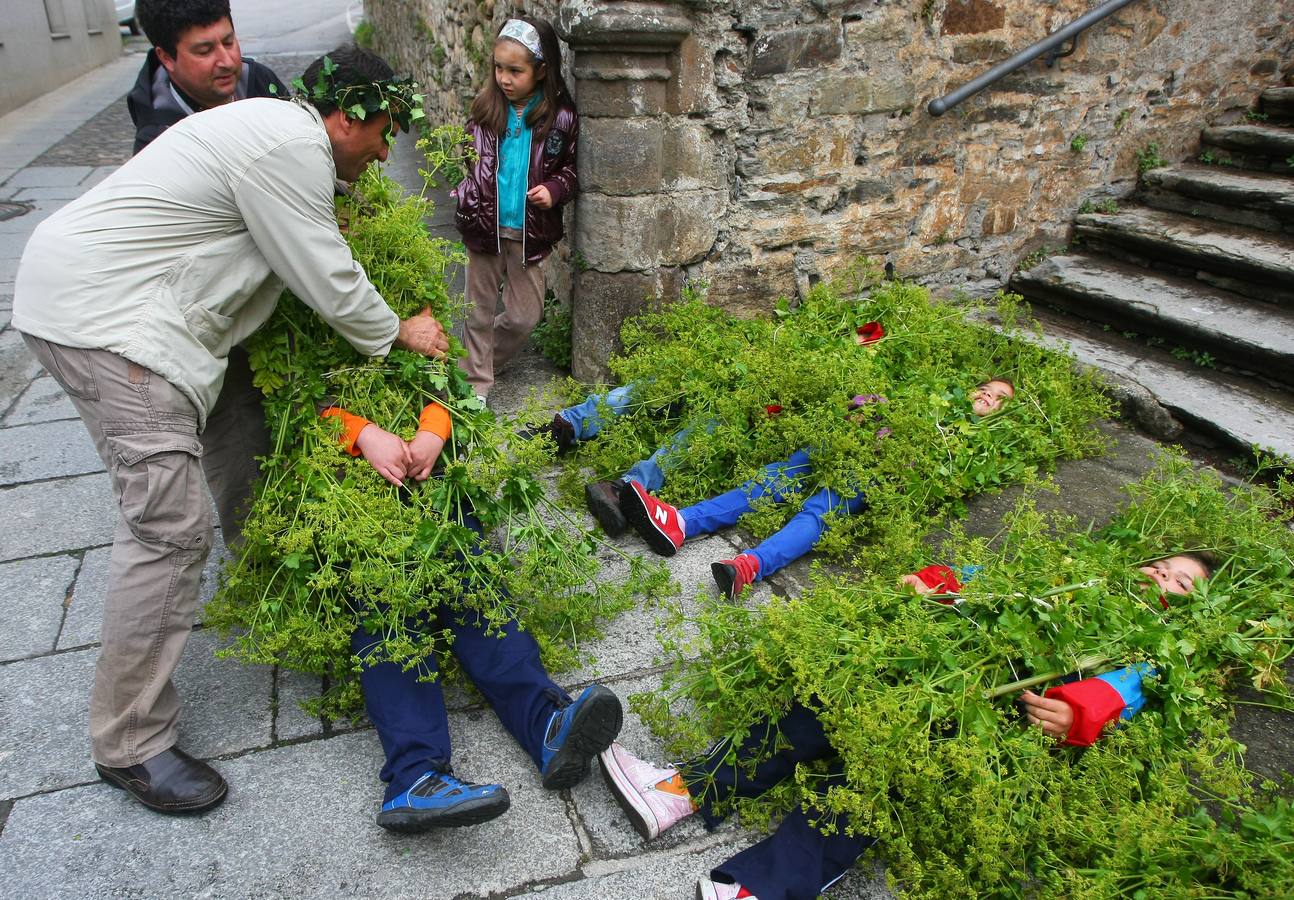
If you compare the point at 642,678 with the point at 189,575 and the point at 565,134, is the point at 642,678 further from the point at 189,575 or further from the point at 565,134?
the point at 565,134

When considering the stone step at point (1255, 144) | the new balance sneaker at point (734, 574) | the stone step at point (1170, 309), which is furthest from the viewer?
the stone step at point (1255, 144)

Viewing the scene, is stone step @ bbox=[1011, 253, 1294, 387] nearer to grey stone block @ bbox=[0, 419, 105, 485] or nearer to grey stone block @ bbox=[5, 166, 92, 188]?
grey stone block @ bbox=[0, 419, 105, 485]

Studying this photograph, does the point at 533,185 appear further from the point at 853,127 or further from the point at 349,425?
the point at 349,425

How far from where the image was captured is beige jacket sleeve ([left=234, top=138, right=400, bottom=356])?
212cm

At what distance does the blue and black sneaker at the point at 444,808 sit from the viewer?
2.04 metres

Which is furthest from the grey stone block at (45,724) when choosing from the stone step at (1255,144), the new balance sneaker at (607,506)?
the stone step at (1255,144)

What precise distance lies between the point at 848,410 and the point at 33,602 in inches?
→ 121

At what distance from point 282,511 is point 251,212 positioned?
0.86 meters

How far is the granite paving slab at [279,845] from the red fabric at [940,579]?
121 cm

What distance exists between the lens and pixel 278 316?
2.54 m

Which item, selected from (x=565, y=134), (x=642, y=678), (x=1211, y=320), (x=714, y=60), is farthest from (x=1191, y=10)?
(x=642, y=678)

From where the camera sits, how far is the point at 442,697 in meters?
2.44

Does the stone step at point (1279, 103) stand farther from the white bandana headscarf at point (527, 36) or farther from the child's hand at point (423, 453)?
the child's hand at point (423, 453)

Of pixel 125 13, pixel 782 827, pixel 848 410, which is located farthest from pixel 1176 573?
pixel 125 13
